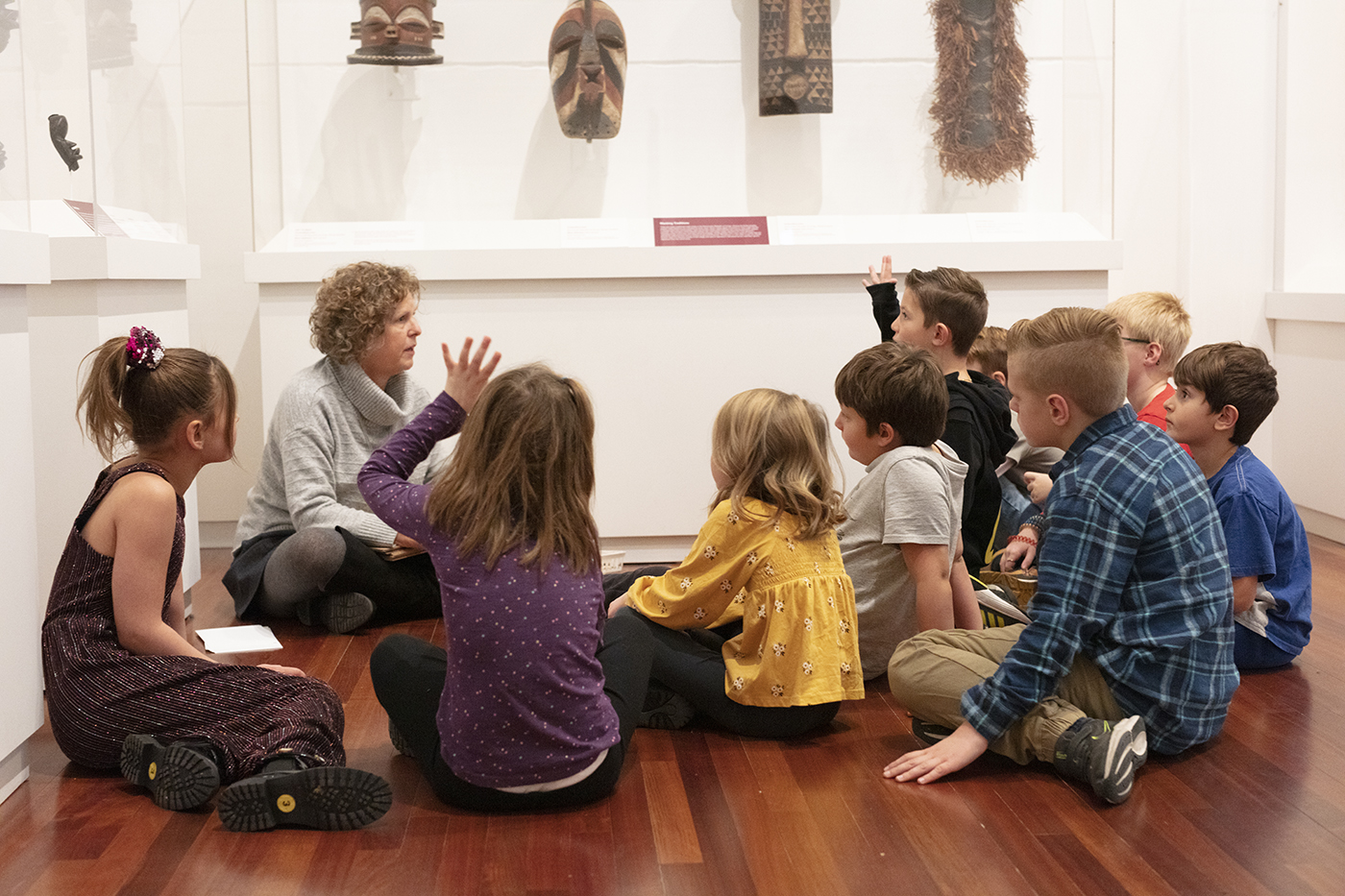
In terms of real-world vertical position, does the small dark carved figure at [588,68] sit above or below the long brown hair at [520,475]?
above

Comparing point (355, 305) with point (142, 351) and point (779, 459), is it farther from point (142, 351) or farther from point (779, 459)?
point (779, 459)

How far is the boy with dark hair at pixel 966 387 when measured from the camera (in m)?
3.14

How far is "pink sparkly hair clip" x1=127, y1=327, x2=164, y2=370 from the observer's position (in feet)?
7.63

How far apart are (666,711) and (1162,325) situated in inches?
79.1

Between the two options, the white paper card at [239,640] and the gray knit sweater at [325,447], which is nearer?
the white paper card at [239,640]

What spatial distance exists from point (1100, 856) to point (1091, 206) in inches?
129

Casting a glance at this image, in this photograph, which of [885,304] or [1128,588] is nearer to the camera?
[1128,588]

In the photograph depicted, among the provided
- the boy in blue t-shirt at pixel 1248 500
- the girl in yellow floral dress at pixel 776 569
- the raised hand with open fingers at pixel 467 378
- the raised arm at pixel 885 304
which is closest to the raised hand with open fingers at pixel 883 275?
the raised arm at pixel 885 304

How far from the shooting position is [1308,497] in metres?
4.91

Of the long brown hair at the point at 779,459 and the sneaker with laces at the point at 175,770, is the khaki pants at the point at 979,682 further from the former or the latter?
the sneaker with laces at the point at 175,770

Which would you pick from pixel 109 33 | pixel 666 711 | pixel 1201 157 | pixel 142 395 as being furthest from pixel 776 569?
pixel 1201 157

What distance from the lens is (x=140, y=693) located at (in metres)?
2.29

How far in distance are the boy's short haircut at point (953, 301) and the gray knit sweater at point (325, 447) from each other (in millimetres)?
1564

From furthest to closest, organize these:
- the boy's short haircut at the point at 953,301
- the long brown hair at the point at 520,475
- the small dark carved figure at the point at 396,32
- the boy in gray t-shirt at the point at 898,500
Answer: the small dark carved figure at the point at 396,32, the boy's short haircut at the point at 953,301, the boy in gray t-shirt at the point at 898,500, the long brown hair at the point at 520,475
